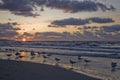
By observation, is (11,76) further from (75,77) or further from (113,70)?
(113,70)

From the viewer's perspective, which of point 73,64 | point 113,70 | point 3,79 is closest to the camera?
point 3,79

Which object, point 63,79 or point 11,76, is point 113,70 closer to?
point 63,79

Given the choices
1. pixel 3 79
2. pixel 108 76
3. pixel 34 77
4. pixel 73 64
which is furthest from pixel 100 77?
pixel 73 64

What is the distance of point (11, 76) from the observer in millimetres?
25359

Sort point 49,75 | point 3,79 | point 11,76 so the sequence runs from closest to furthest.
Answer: point 3,79
point 11,76
point 49,75

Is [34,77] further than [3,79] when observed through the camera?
Yes

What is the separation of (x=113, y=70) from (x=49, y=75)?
26.1ft

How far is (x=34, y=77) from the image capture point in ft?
83.6

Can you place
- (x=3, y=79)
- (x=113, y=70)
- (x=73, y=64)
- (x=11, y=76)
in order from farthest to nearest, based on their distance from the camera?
(x=73, y=64) < (x=113, y=70) < (x=11, y=76) < (x=3, y=79)

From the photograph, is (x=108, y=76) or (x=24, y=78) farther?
(x=108, y=76)

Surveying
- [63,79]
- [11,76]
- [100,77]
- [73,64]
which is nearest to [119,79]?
[100,77]

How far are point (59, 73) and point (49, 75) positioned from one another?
1700mm

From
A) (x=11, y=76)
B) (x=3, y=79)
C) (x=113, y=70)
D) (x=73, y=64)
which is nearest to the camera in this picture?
(x=3, y=79)

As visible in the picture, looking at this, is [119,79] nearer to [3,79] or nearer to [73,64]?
[3,79]
